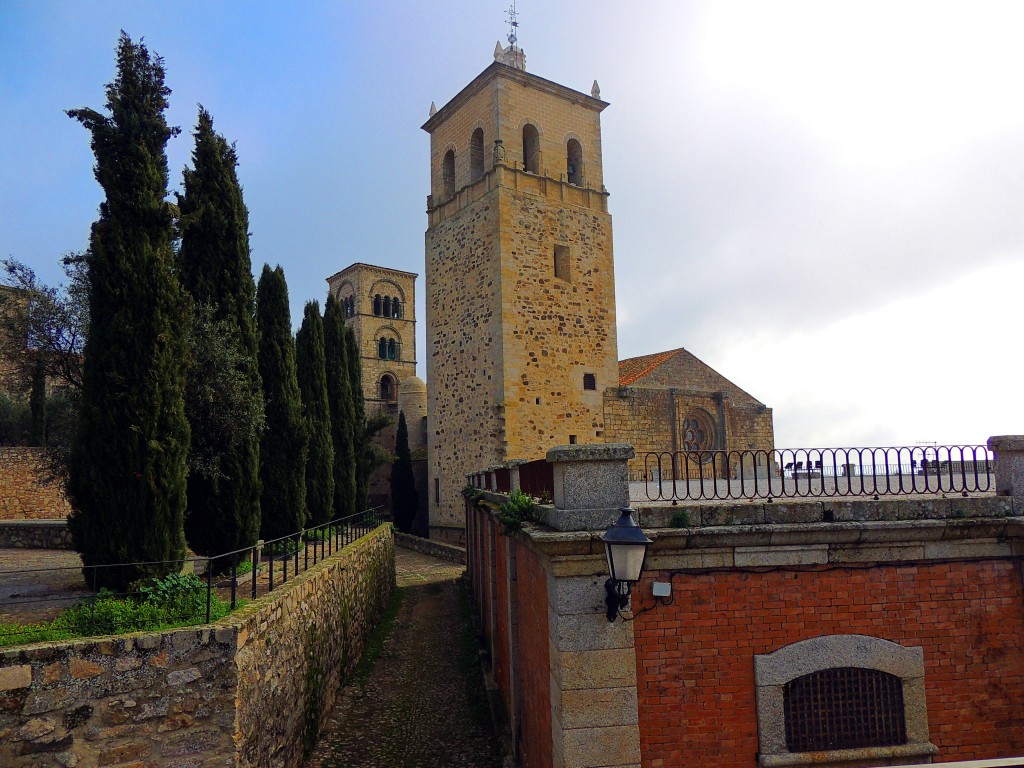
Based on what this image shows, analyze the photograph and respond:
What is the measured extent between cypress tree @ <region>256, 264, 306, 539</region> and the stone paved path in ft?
11.5

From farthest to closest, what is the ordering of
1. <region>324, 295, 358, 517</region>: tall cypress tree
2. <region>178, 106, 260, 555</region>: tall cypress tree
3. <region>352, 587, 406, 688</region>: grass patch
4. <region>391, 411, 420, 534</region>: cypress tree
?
<region>391, 411, 420, 534</region>: cypress tree
<region>324, 295, 358, 517</region>: tall cypress tree
<region>352, 587, 406, 688</region>: grass patch
<region>178, 106, 260, 555</region>: tall cypress tree

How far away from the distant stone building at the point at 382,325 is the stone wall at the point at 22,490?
70.4ft

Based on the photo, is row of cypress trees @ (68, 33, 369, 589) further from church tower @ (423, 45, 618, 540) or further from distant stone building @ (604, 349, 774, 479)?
distant stone building @ (604, 349, 774, 479)

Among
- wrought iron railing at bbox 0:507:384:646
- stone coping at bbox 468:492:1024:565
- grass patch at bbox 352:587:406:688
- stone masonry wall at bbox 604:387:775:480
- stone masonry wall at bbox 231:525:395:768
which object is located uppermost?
stone masonry wall at bbox 604:387:775:480

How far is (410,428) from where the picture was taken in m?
39.3

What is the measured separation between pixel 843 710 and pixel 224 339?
9694mm

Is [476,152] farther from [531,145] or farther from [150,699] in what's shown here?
[150,699]

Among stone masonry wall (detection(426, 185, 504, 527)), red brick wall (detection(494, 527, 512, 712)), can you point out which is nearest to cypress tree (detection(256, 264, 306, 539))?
red brick wall (detection(494, 527, 512, 712))

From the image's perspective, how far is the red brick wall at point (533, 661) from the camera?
18.5ft

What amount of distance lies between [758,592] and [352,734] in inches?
269

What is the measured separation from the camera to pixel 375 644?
1380cm

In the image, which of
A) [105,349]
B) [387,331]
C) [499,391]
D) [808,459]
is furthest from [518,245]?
[387,331]

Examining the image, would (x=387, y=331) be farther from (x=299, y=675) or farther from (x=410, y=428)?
(x=299, y=675)

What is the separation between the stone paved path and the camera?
8672mm
